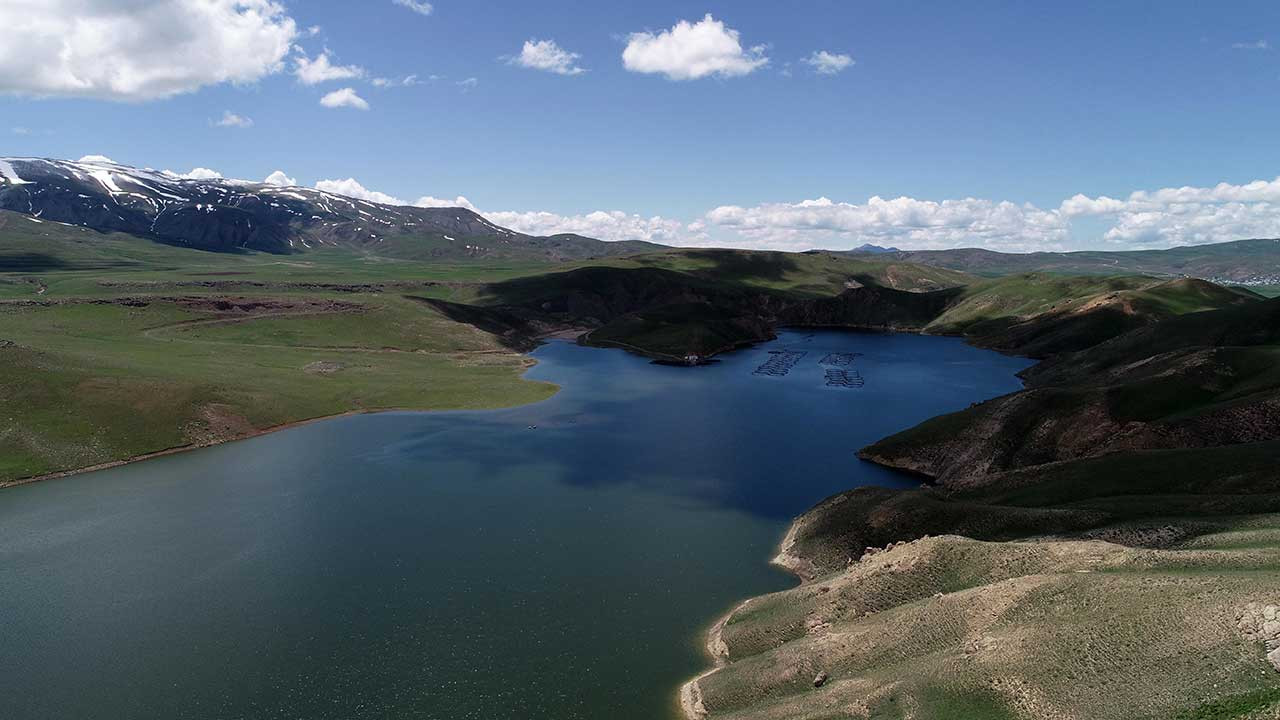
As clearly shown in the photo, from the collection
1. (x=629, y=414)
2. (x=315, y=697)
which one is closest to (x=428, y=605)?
(x=315, y=697)

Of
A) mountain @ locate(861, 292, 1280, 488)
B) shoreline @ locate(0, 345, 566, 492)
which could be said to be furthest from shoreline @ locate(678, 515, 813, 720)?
shoreline @ locate(0, 345, 566, 492)

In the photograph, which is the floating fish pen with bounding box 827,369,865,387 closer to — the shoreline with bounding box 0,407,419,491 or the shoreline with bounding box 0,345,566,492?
the shoreline with bounding box 0,345,566,492

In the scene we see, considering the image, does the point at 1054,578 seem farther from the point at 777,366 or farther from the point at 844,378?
the point at 777,366

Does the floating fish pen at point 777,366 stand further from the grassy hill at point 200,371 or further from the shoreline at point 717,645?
the shoreline at point 717,645

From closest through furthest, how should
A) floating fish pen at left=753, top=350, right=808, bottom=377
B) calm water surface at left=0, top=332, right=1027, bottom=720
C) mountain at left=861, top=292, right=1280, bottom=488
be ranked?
calm water surface at left=0, top=332, right=1027, bottom=720 → mountain at left=861, top=292, right=1280, bottom=488 → floating fish pen at left=753, top=350, right=808, bottom=377

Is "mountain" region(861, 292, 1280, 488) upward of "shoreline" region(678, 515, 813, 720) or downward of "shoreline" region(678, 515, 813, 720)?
upward

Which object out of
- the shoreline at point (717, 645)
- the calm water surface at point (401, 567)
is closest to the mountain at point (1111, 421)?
the calm water surface at point (401, 567)

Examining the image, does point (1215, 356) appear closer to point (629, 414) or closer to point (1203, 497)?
point (1203, 497)
